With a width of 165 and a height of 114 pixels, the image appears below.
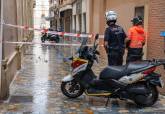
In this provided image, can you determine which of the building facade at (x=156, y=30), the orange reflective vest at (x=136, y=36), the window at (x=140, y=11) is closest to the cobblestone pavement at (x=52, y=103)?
the building facade at (x=156, y=30)

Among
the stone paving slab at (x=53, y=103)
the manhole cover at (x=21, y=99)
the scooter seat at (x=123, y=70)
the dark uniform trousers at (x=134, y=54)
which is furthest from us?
the dark uniform trousers at (x=134, y=54)

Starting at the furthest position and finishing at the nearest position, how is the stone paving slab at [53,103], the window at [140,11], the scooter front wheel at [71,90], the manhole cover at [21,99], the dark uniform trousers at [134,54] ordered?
1. the window at [140,11]
2. the dark uniform trousers at [134,54]
3. the scooter front wheel at [71,90]
4. the manhole cover at [21,99]
5. the stone paving slab at [53,103]

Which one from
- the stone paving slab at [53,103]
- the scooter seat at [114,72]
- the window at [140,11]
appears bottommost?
the stone paving slab at [53,103]

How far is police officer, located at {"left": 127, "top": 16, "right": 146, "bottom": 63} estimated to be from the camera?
9398mm

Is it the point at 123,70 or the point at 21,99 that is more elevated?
the point at 123,70

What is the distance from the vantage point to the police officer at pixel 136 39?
9.40 metres

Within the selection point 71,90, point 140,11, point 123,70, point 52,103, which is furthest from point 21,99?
point 140,11

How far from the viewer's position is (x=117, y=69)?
8258 millimetres

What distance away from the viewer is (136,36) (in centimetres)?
947

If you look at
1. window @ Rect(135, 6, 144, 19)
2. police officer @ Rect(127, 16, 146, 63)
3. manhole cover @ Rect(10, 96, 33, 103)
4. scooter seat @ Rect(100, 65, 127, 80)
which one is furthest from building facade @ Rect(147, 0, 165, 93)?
manhole cover @ Rect(10, 96, 33, 103)

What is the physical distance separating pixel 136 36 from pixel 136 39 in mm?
69

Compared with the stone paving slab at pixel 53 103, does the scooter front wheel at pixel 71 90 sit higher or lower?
higher

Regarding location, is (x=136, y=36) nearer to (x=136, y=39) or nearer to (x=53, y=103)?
(x=136, y=39)

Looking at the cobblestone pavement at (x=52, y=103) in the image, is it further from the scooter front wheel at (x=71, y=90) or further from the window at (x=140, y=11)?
the window at (x=140, y=11)
